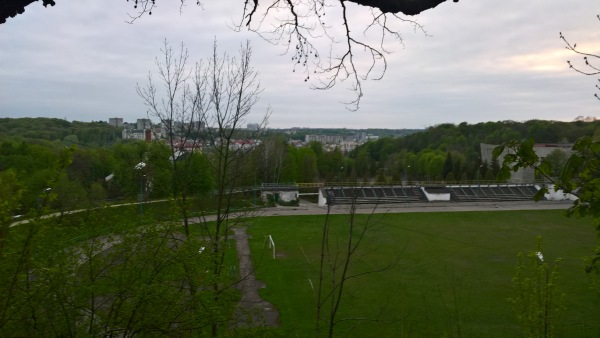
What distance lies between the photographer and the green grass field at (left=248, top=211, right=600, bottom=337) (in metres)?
11.4

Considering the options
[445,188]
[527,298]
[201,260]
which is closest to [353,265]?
[527,298]

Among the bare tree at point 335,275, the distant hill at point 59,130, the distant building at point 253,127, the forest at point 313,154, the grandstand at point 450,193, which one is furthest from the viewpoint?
the distant hill at point 59,130

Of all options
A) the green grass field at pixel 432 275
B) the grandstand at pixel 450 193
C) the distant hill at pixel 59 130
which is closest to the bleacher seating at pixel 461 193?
the grandstand at pixel 450 193

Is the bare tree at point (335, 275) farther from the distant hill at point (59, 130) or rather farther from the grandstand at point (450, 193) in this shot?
the distant hill at point (59, 130)

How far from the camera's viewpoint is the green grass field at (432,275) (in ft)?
37.4

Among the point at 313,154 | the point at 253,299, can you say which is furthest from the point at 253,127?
the point at 313,154

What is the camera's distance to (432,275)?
16.7 metres

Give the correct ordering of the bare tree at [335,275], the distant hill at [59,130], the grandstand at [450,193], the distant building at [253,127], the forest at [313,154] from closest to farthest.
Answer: the bare tree at [335,275] → the distant building at [253,127] → the forest at [313,154] → the grandstand at [450,193] → the distant hill at [59,130]

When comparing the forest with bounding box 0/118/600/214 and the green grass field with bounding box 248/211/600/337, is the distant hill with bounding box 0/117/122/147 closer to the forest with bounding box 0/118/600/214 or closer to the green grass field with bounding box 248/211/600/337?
the forest with bounding box 0/118/600/214

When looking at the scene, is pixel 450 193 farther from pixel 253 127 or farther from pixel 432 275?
pixel 253 127

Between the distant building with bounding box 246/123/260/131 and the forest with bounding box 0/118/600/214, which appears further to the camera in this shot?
the forest with bounding box 0/118/600/214

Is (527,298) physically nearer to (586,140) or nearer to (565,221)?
(586,140)

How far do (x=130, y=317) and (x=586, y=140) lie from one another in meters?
3.19

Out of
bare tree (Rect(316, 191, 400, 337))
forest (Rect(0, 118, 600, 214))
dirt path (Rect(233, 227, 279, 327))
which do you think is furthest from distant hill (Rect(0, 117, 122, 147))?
bare tree (Rect(316, 191, 400, 337))
